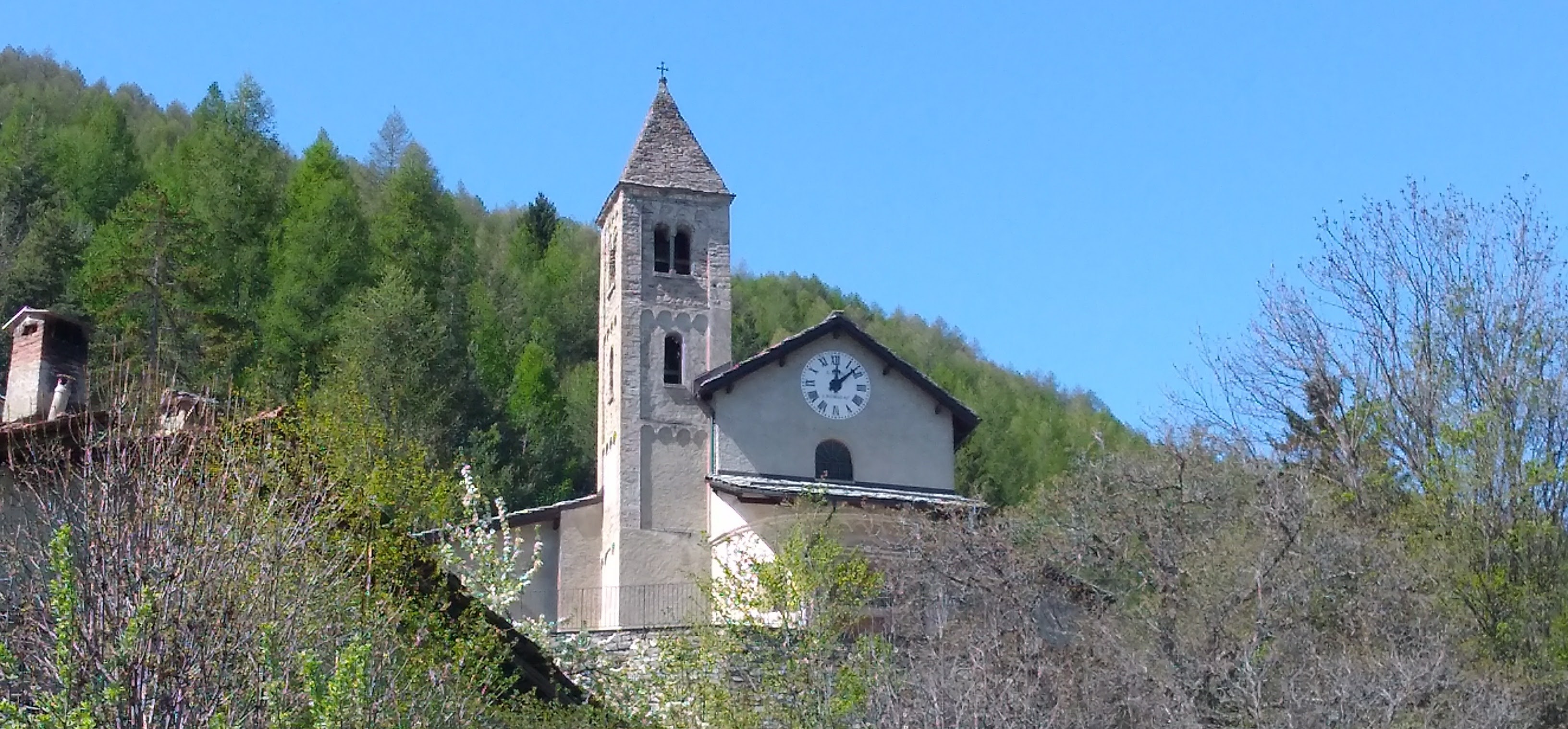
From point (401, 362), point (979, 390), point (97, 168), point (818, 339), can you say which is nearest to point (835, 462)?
point (818, 339)

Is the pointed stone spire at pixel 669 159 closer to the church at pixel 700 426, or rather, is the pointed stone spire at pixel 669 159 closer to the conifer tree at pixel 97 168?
the church at pixel 700 426

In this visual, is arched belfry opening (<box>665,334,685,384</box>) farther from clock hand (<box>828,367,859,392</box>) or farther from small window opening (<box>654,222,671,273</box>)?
clock hand (<box>828,367,859,392</box>)

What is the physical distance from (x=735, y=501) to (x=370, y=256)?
26.7 metres

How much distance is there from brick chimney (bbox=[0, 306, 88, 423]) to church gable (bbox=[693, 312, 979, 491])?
1259 centimetres

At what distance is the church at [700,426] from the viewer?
32.9m

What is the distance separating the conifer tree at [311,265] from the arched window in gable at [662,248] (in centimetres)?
1109

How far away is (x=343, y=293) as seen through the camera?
5216cm

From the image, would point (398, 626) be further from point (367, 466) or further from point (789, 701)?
point (367, 466)

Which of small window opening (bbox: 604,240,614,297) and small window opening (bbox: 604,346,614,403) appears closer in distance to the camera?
small window opening (bbox: 604,346,614,403)

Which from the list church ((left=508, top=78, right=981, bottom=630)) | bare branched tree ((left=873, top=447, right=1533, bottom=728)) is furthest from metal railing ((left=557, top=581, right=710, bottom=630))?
bare branched tree ((left=873, top=447, right=1533, bottom=728))

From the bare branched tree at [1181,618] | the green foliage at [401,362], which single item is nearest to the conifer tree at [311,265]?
the green foliage at [401,362]

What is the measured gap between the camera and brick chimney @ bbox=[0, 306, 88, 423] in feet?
73.2

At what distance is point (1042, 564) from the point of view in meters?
23.2

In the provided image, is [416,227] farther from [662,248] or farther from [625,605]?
[625,605]
